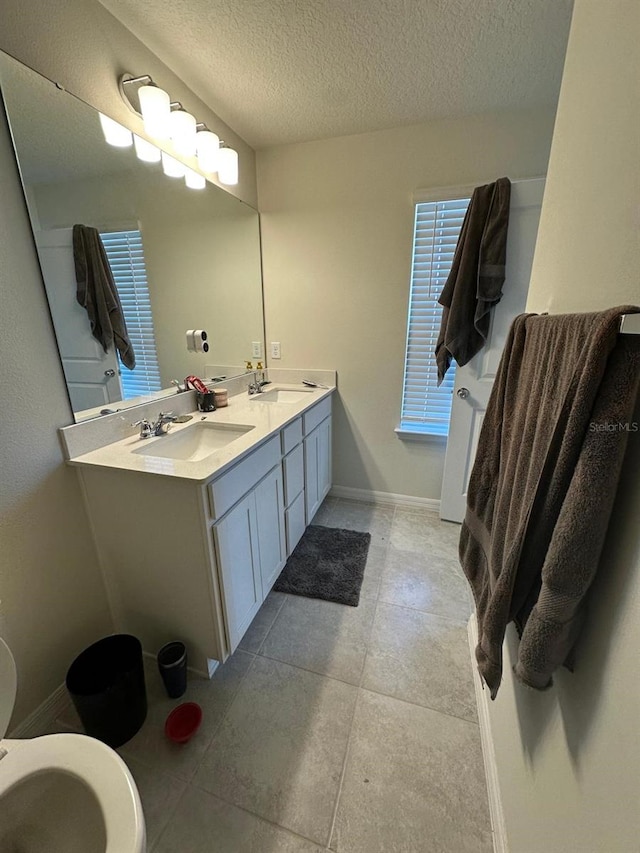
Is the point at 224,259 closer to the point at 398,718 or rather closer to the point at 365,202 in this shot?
the point at 365,202

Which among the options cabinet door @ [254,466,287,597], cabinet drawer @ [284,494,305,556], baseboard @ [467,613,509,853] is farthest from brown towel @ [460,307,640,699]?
cabinet drawer @ [284,494,305,556]

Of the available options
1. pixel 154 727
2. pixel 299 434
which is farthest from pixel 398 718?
pixel 299 434

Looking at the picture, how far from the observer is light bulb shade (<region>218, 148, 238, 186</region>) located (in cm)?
182

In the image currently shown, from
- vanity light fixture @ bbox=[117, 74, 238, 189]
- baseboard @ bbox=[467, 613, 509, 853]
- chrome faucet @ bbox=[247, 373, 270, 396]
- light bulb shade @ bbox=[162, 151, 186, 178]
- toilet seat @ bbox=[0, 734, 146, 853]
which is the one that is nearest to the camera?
toilet seat @ bbox=[0, 734, 146, 853]

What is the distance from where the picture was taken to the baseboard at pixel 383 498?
2.58 metres

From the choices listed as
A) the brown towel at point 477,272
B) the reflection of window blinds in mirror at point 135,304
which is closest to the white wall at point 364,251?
the brown towel at point 477,272

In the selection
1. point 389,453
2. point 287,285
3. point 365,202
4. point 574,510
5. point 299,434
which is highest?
point 365,202

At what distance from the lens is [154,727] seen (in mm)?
1214

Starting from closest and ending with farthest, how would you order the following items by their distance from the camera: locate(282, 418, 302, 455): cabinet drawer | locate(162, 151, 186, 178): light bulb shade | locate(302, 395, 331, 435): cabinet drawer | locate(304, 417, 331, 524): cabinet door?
locate(162, 151, 186, 178): light bulb shade
locate(282, 418, 302, 455): cabinet drawer
locate(302, 395, 331, 435): cabinet drawer
locate(304, 417, 331, 524): cabinet door

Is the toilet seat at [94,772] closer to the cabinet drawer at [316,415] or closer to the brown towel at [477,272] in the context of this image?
the cabinet drawer at [316,415]

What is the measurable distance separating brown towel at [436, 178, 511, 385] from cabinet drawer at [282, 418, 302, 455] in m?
1.01

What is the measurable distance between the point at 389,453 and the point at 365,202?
1.70 m

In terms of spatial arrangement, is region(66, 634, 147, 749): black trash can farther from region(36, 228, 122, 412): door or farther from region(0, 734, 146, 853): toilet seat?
region(36, 228, 122, 412): door

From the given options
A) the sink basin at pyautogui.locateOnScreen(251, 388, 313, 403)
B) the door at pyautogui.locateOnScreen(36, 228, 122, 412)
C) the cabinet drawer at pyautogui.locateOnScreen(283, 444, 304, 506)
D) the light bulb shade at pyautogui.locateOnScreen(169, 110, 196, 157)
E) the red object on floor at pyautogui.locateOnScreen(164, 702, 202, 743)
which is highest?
the light bulb shade at pyautogui.locateOnScreen(169, 110, 196, 157)
